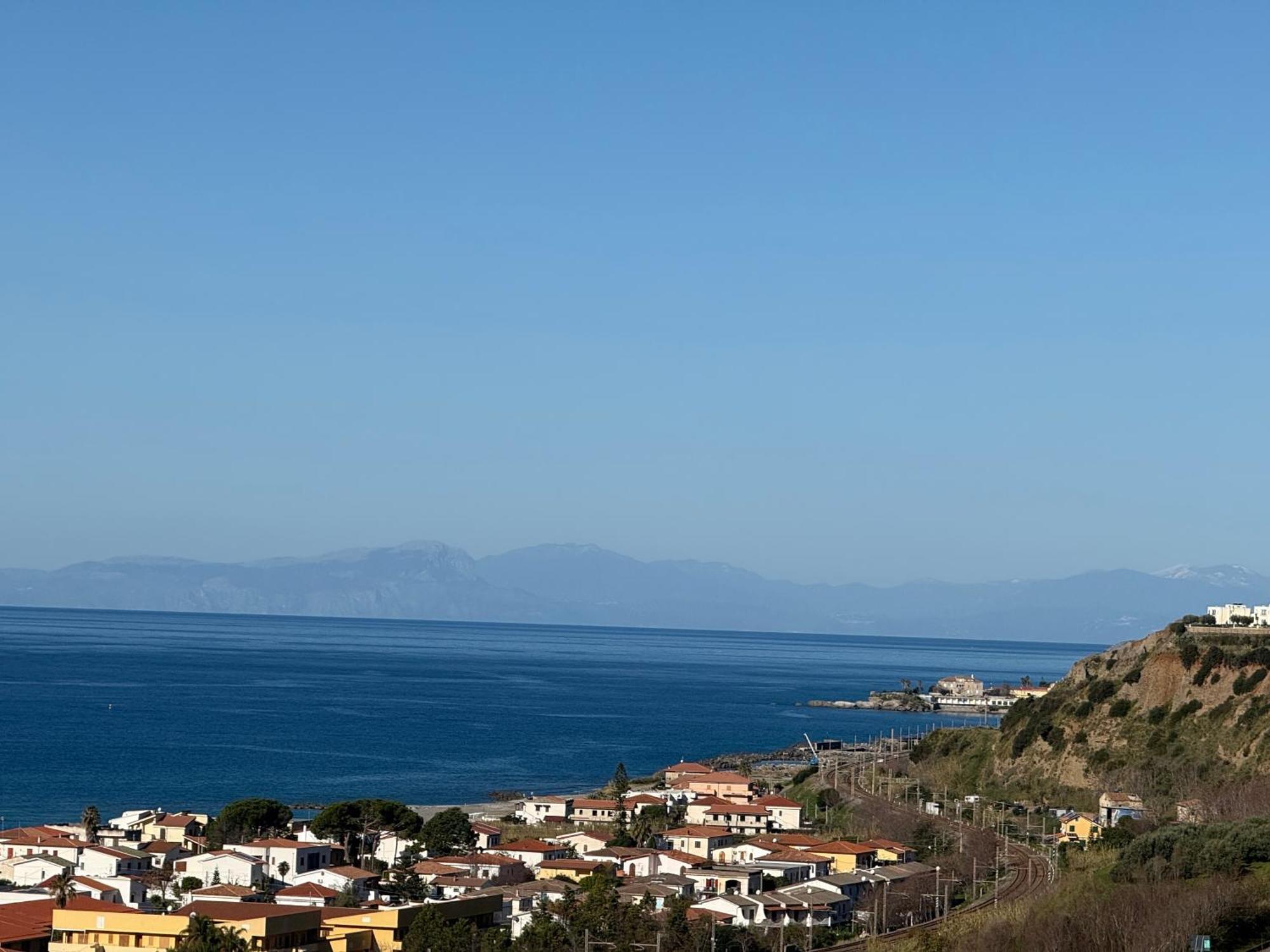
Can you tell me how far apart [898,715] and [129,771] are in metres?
74.5

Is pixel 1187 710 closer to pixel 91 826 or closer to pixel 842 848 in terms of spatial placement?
pixel 842 848

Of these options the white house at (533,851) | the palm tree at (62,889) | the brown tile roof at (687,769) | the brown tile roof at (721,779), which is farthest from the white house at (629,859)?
the brown tile roof at (687,769)

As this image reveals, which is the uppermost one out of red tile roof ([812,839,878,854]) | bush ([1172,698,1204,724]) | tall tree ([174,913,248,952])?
bush ([1172,698,1204,724])

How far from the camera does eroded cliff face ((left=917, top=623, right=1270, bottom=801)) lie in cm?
5906

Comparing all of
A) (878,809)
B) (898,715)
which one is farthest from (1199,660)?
(898,715)

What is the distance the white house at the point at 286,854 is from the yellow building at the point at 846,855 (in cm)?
1378

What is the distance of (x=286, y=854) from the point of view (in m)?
43.3

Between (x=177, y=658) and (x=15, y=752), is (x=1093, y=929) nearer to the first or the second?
(x=15, y=752)

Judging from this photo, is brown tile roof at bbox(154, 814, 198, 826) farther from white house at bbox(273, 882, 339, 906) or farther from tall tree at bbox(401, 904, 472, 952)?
tall tree at bbox(401, 904, 472, 952)

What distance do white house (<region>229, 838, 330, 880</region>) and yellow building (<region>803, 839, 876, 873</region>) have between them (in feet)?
45.2

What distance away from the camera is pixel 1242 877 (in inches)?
1497

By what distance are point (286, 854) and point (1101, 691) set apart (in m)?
37.8

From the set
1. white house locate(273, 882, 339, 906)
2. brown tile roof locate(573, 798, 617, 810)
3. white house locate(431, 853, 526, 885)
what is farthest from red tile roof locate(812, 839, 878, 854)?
white house locate(273, 882, 339, 906)

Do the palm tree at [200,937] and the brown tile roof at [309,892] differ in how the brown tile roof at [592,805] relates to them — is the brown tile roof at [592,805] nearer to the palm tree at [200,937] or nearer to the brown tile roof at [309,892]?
the brown tile roof at [309,892]
